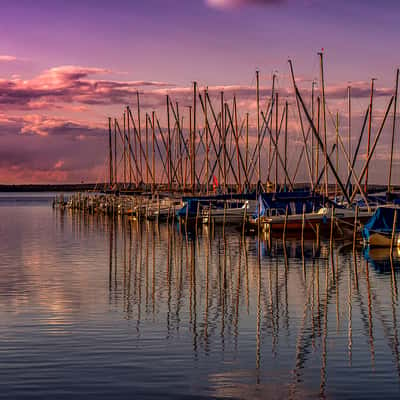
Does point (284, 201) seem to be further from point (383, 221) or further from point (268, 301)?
point (268, 301)

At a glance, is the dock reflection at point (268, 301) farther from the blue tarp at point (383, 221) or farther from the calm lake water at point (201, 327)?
the blue tarp at point (383, 221)

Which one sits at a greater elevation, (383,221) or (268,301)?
(383,221)

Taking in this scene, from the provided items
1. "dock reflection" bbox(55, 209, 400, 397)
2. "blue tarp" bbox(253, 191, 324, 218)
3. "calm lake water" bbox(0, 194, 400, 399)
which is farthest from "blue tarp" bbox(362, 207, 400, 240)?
"blue tarp" bbox(253, 191, 324, 218)

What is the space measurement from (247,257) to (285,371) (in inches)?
1054

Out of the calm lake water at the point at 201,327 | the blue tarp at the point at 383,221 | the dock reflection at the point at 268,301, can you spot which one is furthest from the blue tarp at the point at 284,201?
the calm lake water at the point at 201,327

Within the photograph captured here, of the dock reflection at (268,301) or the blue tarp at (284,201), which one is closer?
the dock reflection at (268,301)

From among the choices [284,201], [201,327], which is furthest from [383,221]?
[201,327]

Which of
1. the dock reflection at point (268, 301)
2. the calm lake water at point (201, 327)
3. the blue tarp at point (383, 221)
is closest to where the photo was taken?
the calm lake water at point (201, 327)

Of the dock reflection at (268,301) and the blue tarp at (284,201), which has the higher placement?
the blue tarp at (284,201)

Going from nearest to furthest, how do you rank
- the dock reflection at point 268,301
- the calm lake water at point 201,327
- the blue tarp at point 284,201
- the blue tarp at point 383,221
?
the calm lake water at point 201,327 → the dock reflection at point 268,301 → the blue tarp at point 383,221 → the blue tarp at point 284,201

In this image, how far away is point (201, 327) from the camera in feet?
72.1

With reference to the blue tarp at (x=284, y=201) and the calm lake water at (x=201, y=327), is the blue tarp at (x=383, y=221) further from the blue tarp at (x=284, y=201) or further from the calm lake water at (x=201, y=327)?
the blue tarp at (x=284, y=201)

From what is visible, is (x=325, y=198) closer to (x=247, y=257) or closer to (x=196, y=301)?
(x=247, y=257)

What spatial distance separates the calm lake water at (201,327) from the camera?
622 inches
